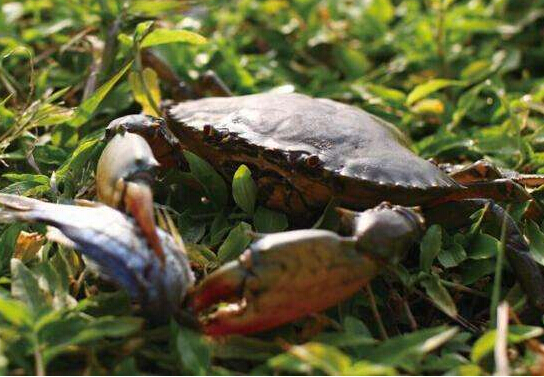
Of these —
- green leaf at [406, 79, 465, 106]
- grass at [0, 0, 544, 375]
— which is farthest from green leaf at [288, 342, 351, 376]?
green leaf at [406, 79, 465, 106]

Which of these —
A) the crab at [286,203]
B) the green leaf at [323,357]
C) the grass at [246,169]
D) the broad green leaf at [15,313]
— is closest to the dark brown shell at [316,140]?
the crab at [286,203]

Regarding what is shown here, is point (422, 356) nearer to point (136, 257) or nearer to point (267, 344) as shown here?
point (267, 344)

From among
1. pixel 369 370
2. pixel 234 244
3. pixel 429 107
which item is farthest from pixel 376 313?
pixel 429 107

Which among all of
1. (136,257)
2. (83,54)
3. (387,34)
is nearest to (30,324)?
(136,257)

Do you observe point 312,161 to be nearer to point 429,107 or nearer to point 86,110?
point 86,110

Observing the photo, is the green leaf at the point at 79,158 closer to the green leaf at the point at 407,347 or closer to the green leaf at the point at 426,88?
the green leaf at the point at 407,347
